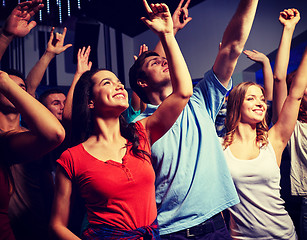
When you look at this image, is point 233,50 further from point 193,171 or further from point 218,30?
point 218,30

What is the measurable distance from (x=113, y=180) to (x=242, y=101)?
1.13m

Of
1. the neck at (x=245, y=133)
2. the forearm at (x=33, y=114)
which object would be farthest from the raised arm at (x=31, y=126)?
the neck at (x=245, y=133)

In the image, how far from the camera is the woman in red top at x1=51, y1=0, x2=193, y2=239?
3.95ft

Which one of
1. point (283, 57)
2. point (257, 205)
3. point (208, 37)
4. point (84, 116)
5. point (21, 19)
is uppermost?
point (21, 19)

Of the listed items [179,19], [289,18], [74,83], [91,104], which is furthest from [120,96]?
[289,18]

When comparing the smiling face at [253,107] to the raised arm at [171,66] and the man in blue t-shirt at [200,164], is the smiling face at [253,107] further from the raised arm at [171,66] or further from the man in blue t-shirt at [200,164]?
the raised arm at [171,66]

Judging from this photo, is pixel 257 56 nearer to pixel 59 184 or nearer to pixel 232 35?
pixel 232 35

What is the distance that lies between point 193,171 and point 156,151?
0.19 m

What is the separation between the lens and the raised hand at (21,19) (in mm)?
1636

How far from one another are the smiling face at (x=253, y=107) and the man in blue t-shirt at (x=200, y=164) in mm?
439

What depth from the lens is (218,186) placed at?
1468mm

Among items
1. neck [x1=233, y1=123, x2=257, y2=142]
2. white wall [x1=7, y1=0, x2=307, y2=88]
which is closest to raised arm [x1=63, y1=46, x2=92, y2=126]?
neck [x1=233, y1=123, x2=257, y2=142]

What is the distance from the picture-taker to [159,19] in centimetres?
133

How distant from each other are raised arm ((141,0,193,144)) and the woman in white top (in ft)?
2.08
